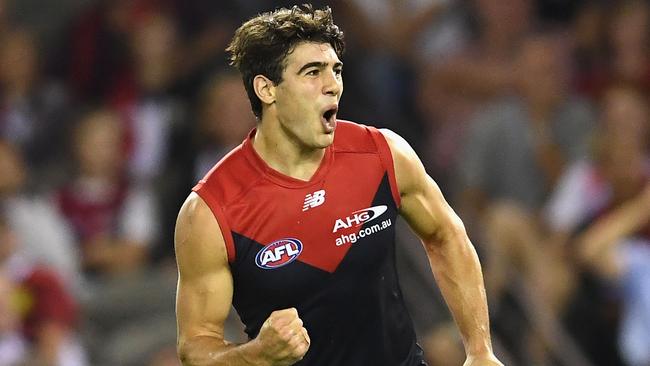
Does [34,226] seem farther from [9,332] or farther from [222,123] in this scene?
[222,123]

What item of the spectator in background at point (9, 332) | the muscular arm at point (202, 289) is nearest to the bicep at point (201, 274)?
the muscular arm at point (202, 289)

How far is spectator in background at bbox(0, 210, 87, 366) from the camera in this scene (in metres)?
8.31

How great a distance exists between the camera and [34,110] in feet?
32.5

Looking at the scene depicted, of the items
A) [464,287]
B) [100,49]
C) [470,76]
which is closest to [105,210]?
[100,49]

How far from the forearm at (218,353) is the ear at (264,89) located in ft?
2.81

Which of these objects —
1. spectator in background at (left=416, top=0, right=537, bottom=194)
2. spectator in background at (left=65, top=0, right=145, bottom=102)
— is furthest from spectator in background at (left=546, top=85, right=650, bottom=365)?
spectator in background at (left=65, top=0, right=145, bottom=102)

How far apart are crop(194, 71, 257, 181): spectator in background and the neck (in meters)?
3.96

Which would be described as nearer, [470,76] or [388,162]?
[388,162]

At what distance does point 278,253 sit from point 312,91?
57 centimetres

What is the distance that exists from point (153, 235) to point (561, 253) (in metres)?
2.64

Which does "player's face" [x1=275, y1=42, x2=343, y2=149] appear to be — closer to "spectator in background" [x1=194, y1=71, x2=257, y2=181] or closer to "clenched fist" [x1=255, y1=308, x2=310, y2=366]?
"clenched fist" [x1=255, y1=308, x2=310, y2=366]

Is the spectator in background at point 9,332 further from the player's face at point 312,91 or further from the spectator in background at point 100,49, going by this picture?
the player's face at point 312,91

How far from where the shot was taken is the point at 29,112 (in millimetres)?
9891

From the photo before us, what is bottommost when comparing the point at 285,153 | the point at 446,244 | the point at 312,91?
the point at 446,244
